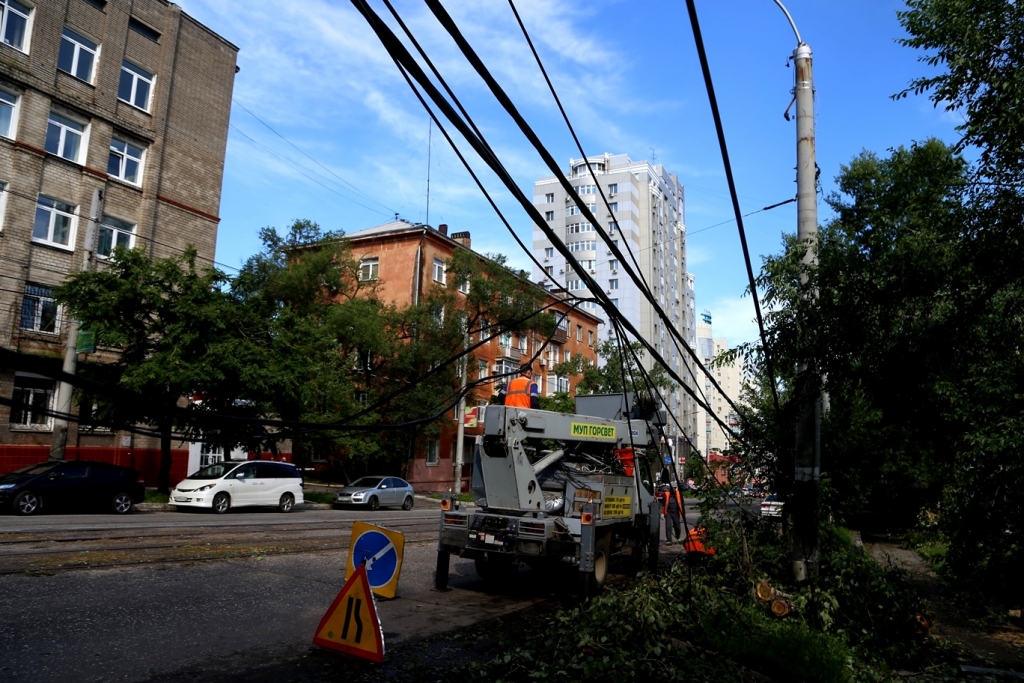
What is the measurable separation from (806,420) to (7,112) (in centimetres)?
2703

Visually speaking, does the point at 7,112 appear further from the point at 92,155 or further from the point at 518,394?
the point at 518,394

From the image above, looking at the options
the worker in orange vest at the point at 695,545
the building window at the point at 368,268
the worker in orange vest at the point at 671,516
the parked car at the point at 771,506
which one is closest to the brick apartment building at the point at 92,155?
the building window at the point at 368,268

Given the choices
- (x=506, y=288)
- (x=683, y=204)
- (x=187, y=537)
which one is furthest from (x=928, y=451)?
(x=683, y=204)

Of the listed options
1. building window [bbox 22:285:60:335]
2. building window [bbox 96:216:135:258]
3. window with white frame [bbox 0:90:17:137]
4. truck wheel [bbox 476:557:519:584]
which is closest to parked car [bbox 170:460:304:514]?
building window [bbox 22:285:60:335]

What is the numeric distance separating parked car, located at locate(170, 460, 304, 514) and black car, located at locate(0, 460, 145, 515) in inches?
55.5

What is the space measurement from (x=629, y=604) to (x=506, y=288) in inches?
1219

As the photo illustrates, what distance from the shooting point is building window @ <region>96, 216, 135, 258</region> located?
27.8m

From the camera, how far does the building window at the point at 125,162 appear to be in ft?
93.2

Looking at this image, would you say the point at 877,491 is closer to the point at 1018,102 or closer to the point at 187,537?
the point at 1018,102

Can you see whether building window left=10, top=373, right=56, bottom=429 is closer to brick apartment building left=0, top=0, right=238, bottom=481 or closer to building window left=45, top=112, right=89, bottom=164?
brick apartment building left=0, top=0, right=238, bottom=481

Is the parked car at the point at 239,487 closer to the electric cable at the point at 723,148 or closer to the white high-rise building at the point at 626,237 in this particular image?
the electric cable at the point at 723,148

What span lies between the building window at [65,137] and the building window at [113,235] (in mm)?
2344

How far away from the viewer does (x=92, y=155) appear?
89.8 ft

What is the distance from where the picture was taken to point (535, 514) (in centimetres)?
1043
